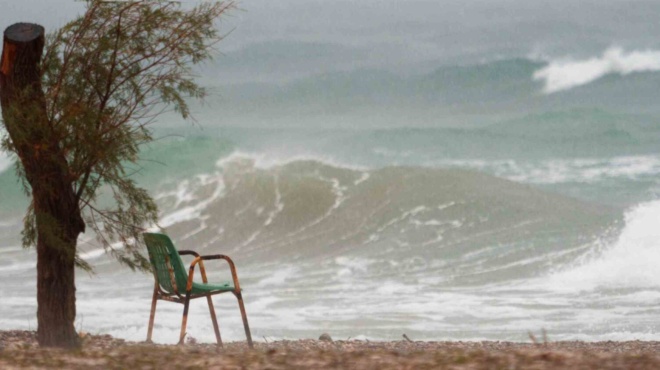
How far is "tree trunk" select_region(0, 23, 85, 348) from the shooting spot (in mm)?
10492

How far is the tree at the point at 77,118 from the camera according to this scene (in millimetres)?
10586

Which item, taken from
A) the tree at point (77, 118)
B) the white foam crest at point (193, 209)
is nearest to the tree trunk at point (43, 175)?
the tree at point (77, 118)

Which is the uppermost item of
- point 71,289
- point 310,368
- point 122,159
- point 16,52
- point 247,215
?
point 247,215

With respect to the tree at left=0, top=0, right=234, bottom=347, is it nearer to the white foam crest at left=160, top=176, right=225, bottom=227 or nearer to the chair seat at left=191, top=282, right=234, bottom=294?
the chair seat at left=191, top=282, right=234, bottom=294

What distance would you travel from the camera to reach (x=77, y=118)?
10523 millimetres

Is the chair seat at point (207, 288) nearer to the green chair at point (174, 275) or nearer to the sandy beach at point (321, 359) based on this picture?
the green chair at point (174, 275)

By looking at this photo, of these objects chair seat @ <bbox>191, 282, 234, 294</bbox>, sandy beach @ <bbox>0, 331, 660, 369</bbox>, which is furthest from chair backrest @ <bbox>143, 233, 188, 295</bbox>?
sandy beach @ <bbox>0, 331, 660, 369</bbox>

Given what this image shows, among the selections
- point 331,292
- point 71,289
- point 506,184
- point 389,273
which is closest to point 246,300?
point 331,292

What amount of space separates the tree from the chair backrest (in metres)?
0.96

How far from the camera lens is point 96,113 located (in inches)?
420

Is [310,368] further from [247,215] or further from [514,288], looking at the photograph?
[247,215]

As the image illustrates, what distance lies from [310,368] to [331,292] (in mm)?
14062

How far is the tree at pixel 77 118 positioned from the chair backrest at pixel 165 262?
961 mm

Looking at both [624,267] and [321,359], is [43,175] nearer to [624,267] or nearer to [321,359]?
[321,359]
